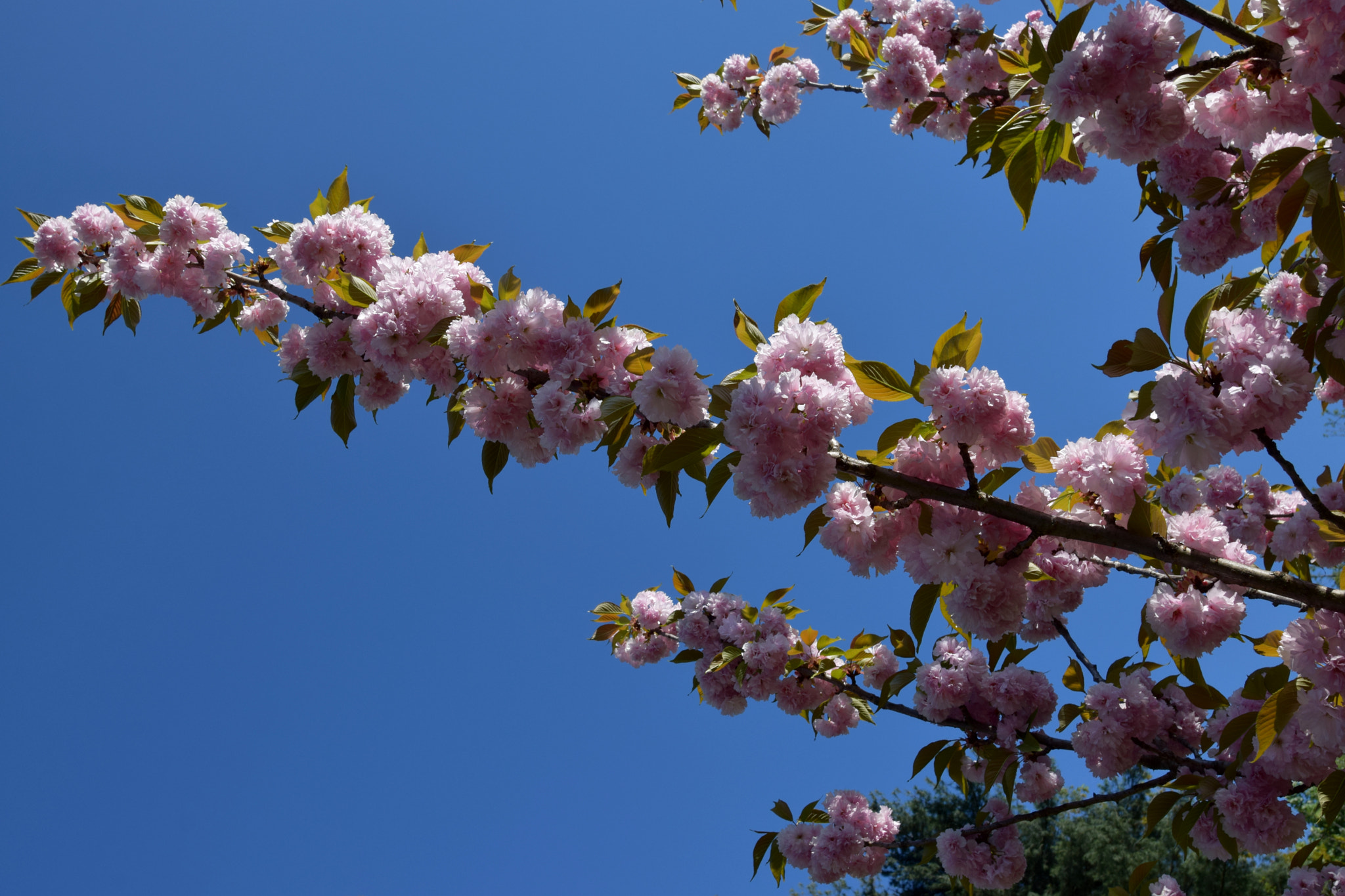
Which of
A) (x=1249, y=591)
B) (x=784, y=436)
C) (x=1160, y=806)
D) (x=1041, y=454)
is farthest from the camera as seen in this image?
(x=1160, y=806)

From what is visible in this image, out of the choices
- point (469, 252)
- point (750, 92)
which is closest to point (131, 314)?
point (469, 252)

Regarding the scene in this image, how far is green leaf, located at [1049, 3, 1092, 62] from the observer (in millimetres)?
1589

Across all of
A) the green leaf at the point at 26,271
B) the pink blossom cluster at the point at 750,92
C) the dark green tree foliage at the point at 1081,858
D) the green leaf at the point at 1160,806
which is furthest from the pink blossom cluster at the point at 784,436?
the dark green tree foliage at the point at 1081,858

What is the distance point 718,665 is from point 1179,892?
260 cm

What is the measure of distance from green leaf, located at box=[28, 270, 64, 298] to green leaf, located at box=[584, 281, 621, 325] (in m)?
2.71

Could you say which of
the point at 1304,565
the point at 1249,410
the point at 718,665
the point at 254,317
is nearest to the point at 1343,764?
the point at 1304,565

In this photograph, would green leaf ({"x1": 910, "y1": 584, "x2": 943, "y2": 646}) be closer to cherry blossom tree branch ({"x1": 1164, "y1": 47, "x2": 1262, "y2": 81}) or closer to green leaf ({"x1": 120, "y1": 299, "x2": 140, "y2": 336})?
cherry blossom tree branch ({"x1": 1164, "y1": 47, "x2": 1262, "y2": 81})

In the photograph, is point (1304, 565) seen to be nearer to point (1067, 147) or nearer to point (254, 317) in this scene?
point (1067, 147)

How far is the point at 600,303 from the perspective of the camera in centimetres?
193

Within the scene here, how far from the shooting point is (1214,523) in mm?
2158

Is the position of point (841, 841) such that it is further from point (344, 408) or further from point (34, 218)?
point (34, 218)

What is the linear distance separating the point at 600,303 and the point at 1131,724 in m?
2.57

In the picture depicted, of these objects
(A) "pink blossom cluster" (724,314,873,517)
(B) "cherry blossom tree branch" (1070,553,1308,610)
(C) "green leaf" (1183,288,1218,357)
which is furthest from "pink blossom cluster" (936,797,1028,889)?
(A) "pink blossom cluster" (724,314,873,517)

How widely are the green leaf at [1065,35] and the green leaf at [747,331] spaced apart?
906 millimetres
